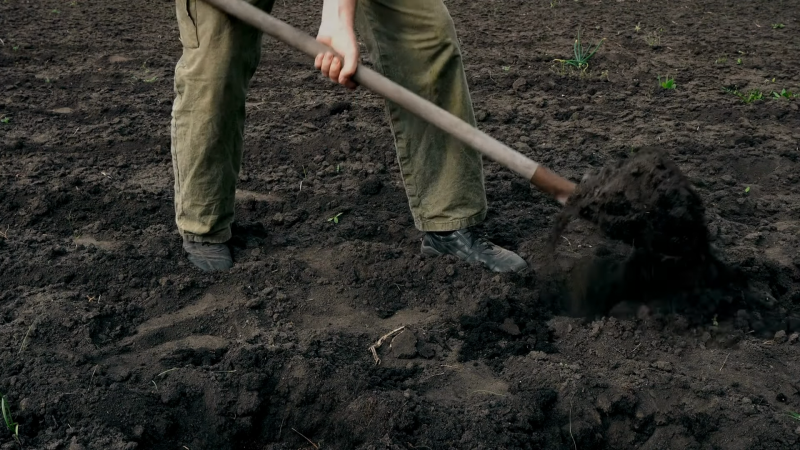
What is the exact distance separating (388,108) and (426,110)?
1.67ft

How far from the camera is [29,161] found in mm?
4102

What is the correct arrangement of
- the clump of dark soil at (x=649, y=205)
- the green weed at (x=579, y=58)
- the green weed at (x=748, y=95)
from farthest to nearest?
the green weed at (x=579, y=58)
the green weed at (x=748, y=95)
the clump of dark soil at (x=649, y=205)

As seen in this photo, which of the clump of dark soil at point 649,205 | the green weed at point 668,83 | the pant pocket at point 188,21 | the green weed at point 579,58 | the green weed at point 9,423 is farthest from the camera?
the green weed at point 579,58

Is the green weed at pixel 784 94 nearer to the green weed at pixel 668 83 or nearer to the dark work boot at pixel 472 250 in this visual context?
the green weed at pixel 668 83

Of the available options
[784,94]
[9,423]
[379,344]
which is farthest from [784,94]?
[9,423]

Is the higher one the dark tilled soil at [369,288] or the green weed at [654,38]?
the green weed at [654,38]

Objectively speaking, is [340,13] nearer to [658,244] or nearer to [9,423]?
[658,244]

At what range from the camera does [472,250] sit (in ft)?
10.8

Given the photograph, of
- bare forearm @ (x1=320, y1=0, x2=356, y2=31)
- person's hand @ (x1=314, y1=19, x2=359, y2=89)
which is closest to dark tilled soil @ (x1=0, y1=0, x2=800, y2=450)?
person's hand @ (x1=314, y1=19, x2=359, y2=89)

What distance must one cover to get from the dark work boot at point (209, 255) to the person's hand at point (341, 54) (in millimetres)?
889

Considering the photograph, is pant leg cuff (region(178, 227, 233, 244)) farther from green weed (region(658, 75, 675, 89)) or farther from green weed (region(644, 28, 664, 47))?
green weed (region(644, 28, 664, 47))

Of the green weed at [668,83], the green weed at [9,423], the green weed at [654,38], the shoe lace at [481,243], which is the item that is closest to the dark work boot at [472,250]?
the shoe lace at [481,243]

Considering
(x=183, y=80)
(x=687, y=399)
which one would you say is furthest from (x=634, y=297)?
(x=183, y=80)

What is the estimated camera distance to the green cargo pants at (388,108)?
3.00 m
